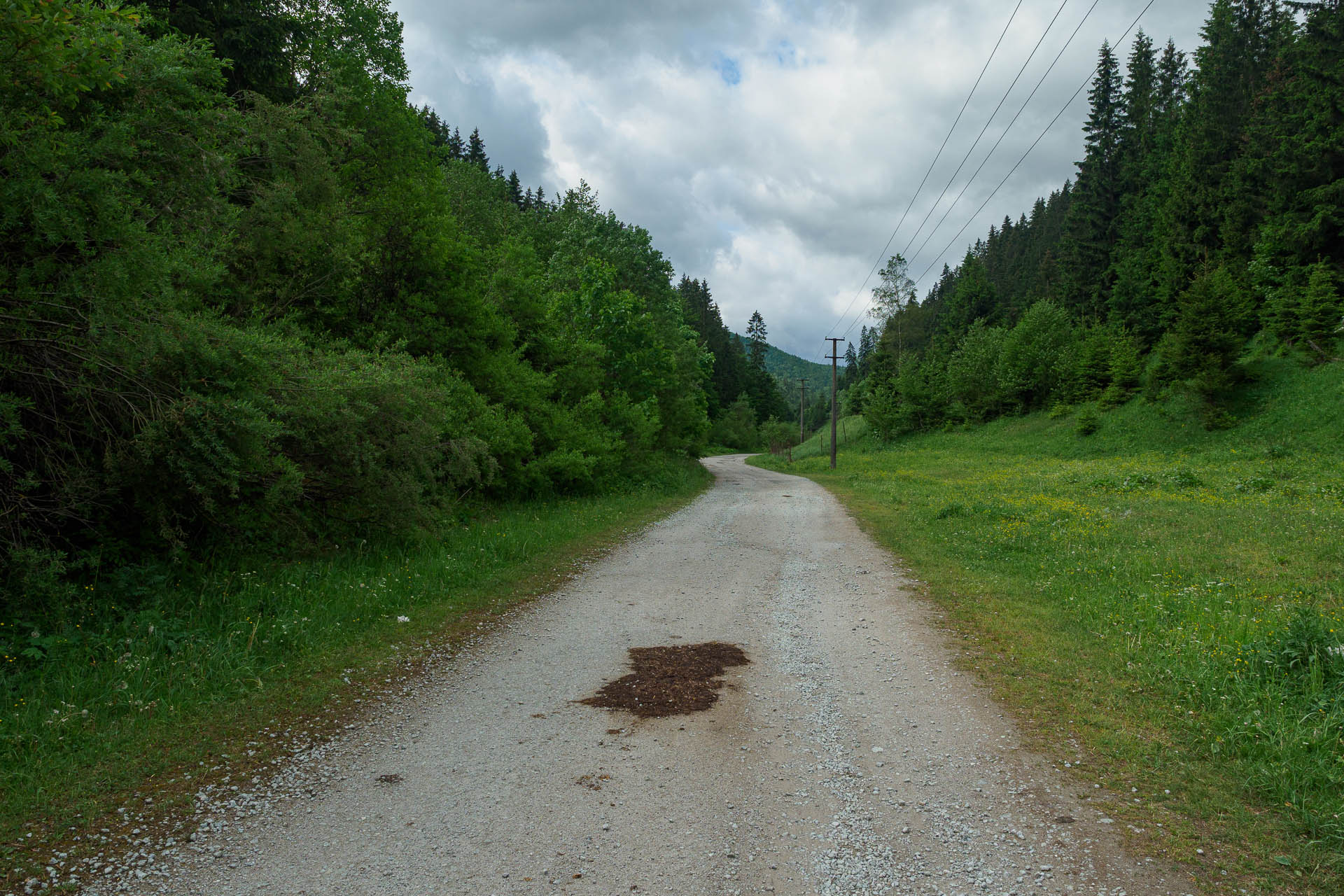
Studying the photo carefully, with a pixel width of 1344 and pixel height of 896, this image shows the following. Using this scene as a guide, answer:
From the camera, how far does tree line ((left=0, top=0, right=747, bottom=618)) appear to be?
5.65 metres

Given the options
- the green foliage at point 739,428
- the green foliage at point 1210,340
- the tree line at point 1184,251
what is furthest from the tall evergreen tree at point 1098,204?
the green foliage at point 739,428

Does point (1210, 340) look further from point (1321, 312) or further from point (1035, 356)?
point (1035, 356)

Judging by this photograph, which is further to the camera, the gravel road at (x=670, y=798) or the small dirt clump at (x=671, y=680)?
the small dirt clump at (x=671, y=680)

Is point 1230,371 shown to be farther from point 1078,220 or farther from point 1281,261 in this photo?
point 1078,220

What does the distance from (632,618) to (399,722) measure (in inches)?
125

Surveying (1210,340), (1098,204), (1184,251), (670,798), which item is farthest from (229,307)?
(1098,204)

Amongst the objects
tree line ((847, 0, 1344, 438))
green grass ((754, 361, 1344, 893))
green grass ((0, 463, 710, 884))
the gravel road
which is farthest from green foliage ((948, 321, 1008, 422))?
the gravel road

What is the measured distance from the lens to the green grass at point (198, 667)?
155 inches

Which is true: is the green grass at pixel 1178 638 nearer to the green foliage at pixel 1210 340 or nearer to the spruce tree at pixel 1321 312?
the green foliage at pixel 1210 340

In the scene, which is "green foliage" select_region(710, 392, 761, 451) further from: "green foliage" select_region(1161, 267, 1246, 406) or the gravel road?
the gravel road

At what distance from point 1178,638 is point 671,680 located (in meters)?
4.69

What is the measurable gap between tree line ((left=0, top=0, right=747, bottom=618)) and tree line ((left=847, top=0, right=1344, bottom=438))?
3218cm

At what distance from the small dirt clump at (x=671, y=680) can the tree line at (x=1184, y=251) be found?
3269 centimetres

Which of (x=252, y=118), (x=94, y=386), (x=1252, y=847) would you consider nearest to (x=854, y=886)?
(x=1252, y=847)
